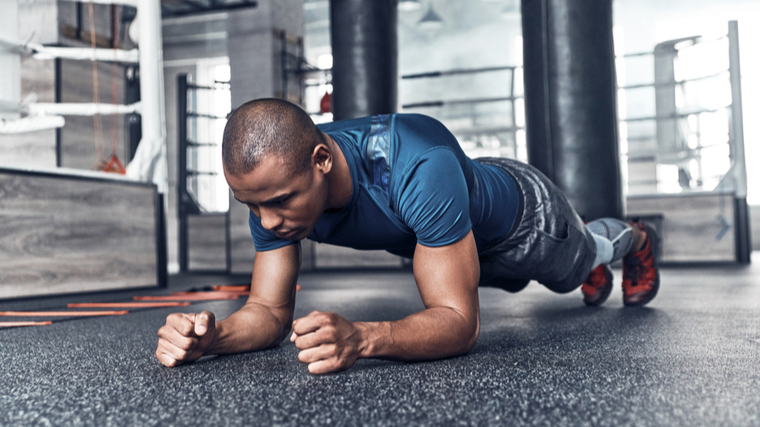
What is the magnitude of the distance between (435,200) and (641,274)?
45.6 inches

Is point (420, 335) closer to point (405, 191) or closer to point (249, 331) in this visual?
point (405, 191)

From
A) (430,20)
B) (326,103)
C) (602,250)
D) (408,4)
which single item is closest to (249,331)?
(602,250)

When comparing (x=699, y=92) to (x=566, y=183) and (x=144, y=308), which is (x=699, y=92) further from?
(x=144, y=308)

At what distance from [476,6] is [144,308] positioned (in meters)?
7.32

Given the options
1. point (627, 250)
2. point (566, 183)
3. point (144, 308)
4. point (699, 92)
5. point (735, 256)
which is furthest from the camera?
point (699, 92)

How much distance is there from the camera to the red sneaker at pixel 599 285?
6.19 ft

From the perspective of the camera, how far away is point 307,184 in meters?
0.90

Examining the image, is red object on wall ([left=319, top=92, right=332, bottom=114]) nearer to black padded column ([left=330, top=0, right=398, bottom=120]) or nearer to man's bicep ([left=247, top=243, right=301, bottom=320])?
black padded column ([left=330, top=0, right=398, bottom=120])

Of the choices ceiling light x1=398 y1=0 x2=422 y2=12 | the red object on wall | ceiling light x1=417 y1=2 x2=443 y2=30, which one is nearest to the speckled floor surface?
the red object on wall

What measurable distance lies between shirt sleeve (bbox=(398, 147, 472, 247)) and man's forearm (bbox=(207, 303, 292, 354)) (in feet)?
1.11

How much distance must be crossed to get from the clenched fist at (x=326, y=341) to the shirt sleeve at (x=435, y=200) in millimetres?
A: 198

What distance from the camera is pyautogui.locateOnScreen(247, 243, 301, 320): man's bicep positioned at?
1143 mm

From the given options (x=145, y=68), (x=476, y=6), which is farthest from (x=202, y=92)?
(x=145, y=68)

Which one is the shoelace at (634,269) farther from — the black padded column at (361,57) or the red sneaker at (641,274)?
the black padded column at (361,57)
